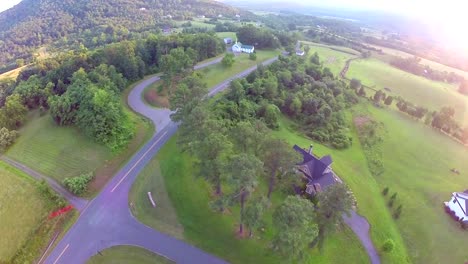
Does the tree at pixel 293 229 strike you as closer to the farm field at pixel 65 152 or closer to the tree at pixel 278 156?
the tree at pixel 278 156

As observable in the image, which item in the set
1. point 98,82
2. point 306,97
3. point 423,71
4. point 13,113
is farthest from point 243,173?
point 423,71

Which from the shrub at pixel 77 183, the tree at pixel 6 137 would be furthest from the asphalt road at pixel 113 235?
the tree at pixel 6 137

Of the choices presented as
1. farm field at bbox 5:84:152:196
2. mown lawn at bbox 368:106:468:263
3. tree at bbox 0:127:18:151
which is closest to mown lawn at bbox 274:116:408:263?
mown lawn at bbox 368:106:468:263

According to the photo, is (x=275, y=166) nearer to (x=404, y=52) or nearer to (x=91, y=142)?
(x=91, y=142)

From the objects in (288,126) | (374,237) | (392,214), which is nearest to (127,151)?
(288,126)

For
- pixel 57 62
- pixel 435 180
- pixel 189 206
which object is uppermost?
pixel 57 62
